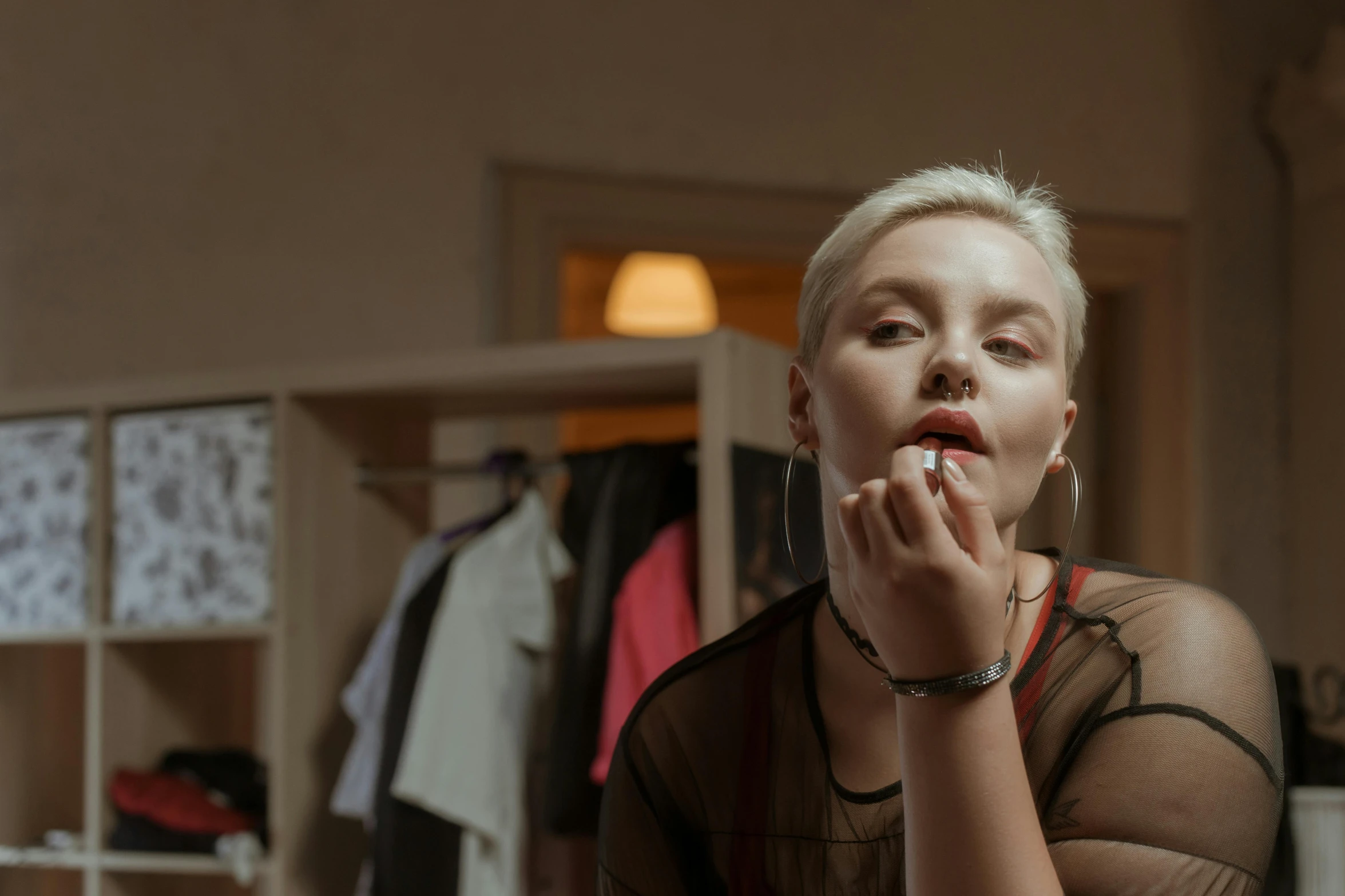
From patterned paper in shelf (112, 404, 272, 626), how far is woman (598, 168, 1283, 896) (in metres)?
1.54

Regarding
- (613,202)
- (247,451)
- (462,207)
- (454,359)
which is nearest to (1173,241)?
(613,202)

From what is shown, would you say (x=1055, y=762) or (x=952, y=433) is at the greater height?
(x=952, y=433)

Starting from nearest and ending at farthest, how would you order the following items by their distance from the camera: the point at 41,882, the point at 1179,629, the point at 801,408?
the point at 1179,629
the point at 801,408
the point at 41,882

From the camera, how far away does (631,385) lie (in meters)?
2.04

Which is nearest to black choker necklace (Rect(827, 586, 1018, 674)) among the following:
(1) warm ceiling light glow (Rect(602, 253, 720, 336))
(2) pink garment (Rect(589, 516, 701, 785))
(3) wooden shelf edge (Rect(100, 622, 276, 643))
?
(2) pink garment (Rect(589, 516, 701, 785))

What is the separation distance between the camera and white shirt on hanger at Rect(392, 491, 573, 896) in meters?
1.96

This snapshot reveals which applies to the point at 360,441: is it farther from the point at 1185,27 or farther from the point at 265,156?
the point at 1185,27

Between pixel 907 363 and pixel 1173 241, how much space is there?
292 centimetres

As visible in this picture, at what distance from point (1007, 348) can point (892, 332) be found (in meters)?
0.06

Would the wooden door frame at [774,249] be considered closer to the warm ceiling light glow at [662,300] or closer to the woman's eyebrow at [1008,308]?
the warm ceiling light glow at [662,300]

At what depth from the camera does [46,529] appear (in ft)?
7.42

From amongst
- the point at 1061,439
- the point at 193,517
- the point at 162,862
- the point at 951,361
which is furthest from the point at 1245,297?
the point at 951,361

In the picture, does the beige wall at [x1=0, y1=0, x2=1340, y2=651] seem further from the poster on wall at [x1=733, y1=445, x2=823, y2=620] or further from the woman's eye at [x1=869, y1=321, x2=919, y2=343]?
the woman's eye at [x1=869, y1=321, x2=919, y2=343]

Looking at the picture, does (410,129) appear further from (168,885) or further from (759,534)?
(168,885)
